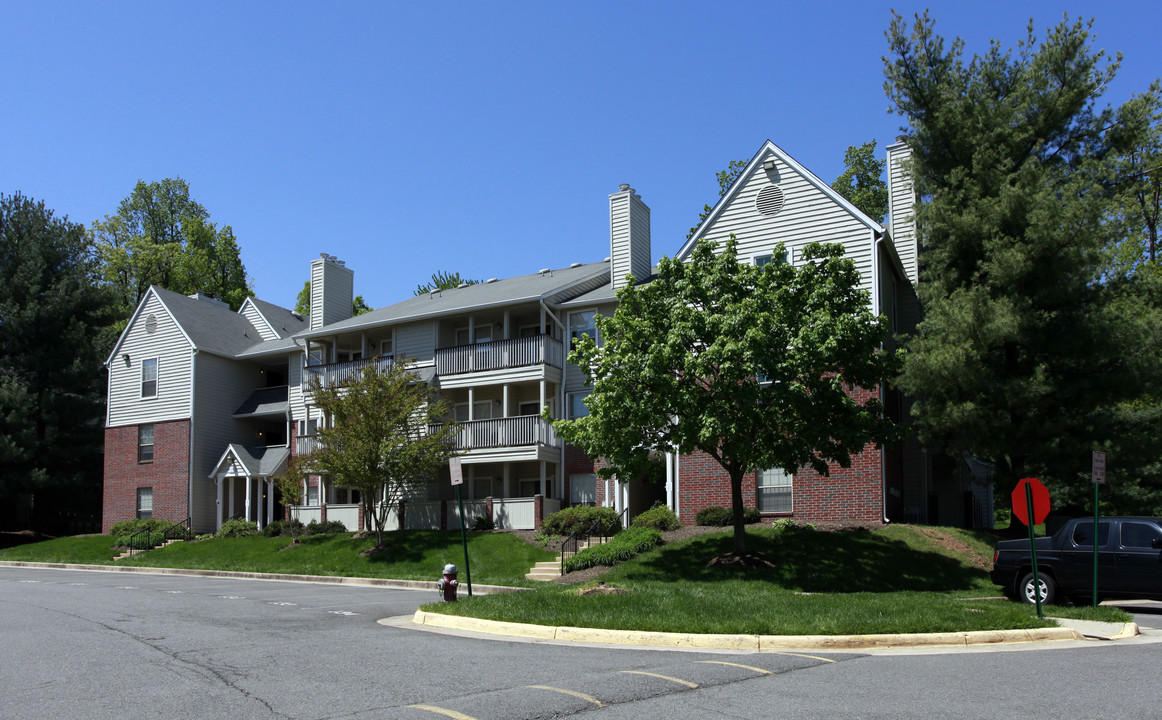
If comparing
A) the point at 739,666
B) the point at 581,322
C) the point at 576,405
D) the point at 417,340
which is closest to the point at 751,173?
the point at 581,322

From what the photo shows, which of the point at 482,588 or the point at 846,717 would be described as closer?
the point at 846,717

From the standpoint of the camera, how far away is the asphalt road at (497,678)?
7.77 metres

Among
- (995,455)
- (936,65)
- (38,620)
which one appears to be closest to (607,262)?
(936,65)

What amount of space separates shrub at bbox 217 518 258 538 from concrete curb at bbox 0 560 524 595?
5.86m

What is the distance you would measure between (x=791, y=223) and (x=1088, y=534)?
14.5 m

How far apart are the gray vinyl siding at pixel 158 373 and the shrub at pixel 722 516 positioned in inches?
1004

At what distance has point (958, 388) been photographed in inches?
931

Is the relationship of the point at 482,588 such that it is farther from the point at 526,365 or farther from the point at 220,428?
the point at 220,428

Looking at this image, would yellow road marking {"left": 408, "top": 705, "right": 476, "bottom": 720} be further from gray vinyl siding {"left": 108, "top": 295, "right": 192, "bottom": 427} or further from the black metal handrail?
gray vinyl siding {"left": 108, "top": 295, "right": 192, "bottom": 427}

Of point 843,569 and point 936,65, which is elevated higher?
point 936,65

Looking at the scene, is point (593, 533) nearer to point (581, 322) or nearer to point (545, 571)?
point (545, 571)

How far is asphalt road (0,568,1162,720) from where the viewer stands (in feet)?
25.5

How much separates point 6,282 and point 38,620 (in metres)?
36.8

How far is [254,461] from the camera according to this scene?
1604 inches
